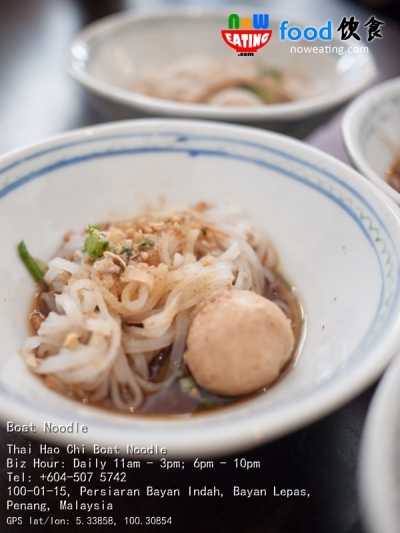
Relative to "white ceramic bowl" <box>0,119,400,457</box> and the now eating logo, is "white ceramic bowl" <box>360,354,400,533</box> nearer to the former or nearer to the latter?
"white ceramic bowl" <box>0,119,400,457</box>

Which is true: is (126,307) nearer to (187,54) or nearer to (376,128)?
(376,128)

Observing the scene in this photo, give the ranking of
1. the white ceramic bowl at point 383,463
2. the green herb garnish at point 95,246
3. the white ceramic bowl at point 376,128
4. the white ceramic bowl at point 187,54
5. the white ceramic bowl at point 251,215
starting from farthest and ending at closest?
the white ceramic bowl at point 187,54, the white ceramic bowl at point 376,128, the green herb garnish at point 95,246, the white ceramic bowl at point 251,215, the white ceramic bowl at point 383,463

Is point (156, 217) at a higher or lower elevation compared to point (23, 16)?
lower

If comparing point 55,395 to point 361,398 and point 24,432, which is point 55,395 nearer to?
point 24,432

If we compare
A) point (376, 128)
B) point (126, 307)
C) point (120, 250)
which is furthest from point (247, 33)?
point (126, 307)

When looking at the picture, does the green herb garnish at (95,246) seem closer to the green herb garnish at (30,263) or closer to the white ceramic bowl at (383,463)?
the green herb garnish at (30,263)

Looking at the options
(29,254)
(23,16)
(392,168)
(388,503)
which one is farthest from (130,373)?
(23,16)

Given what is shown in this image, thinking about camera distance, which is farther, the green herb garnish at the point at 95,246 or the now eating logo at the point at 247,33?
the now eating logo at the point at 247,33

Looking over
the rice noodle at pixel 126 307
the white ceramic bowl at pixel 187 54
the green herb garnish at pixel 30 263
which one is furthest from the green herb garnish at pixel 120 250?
the white ceramic bowl at pixel 187 54
